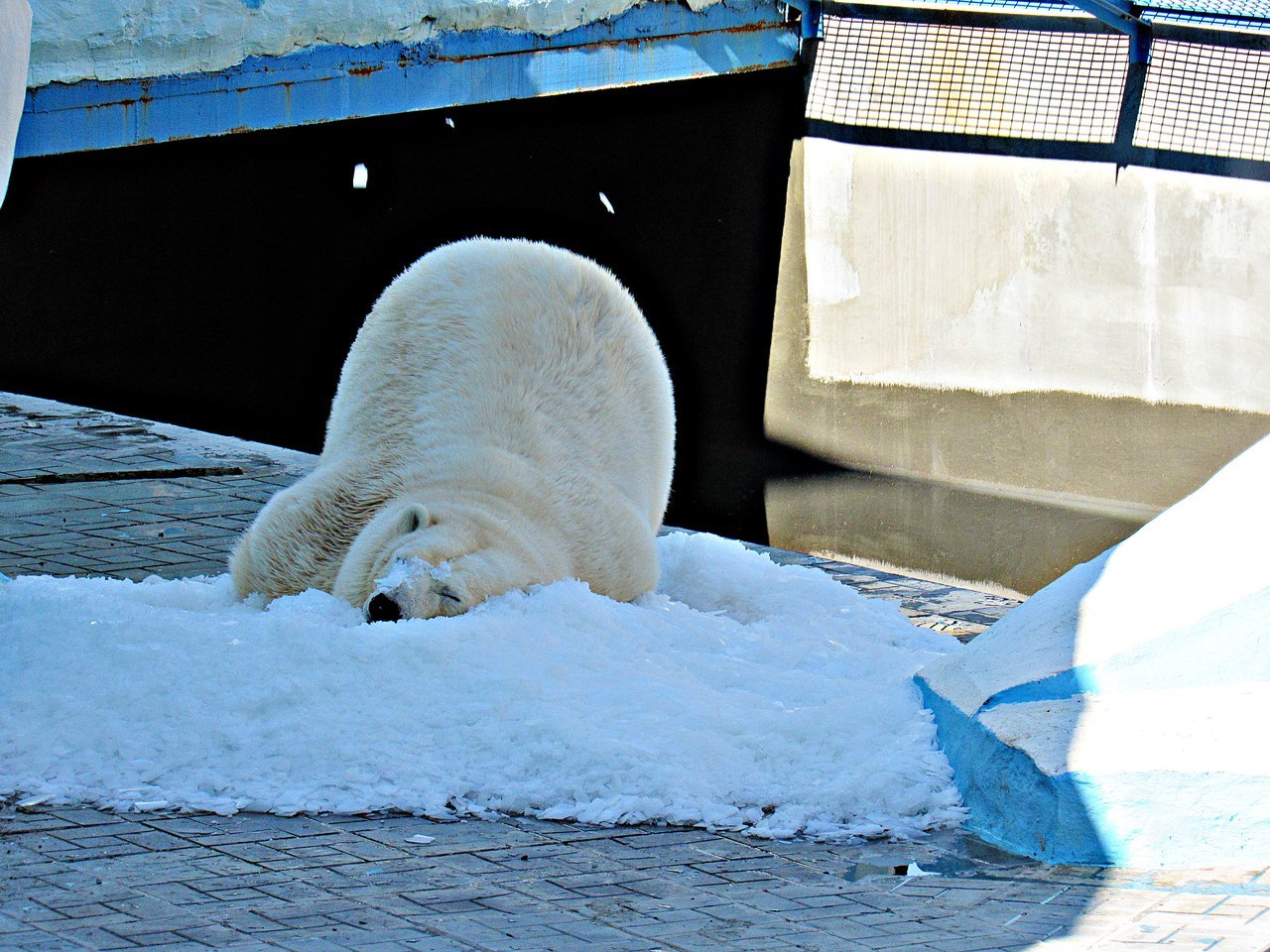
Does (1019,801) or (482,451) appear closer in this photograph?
(1019,801)

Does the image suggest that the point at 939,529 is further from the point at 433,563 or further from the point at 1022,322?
the point at 433,563

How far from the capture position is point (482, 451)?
526 centimetres

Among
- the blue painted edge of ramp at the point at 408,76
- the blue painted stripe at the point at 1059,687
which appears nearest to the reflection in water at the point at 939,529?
the blue painted edge of ramp at the point at 408,76

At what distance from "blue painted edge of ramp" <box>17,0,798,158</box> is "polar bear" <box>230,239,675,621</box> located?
350 centimetres

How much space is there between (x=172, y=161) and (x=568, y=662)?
7164mm

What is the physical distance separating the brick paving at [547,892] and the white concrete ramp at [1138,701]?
3.9 inches

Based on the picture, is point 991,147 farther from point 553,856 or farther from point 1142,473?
point 553,856

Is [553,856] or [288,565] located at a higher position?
[288,565]

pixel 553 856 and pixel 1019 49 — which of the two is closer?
pixel 553 856

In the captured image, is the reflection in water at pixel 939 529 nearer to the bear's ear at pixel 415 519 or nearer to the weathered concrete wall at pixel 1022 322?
the weathered concrete wall at pixel 1022 322

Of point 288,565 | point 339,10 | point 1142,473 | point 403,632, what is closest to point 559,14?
point 339,10

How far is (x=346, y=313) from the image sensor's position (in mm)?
10016

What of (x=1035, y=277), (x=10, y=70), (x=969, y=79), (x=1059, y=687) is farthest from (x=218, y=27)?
(x=1059, y=687)

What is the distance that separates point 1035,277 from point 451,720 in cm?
565
